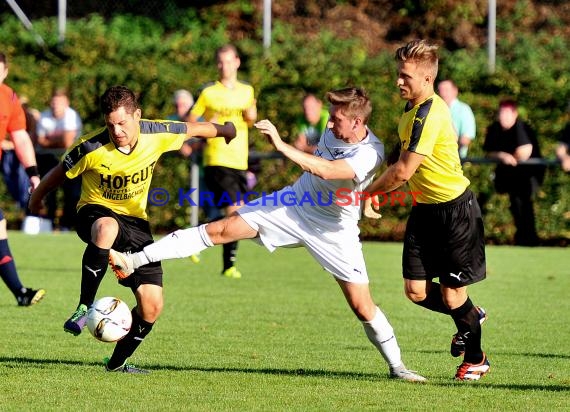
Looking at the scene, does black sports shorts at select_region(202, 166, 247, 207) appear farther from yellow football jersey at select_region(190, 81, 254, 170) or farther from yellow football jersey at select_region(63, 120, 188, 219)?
yellow football jersey at select_region(63, 120, 188, 219)

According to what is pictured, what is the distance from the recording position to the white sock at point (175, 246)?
21.8 ft

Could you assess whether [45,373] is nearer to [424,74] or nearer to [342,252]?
Answer: [342,252]

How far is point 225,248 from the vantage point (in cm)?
1258

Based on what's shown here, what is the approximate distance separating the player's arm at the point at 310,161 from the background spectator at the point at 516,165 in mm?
8940

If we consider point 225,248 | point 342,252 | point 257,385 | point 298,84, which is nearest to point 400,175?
point 342,252

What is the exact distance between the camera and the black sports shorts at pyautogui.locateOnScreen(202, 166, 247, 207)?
12.8m

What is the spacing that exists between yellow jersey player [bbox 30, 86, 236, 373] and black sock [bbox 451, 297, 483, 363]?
1.76m

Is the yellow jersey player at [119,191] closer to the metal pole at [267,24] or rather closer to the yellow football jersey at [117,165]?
the yellow football jersey at [117,165]

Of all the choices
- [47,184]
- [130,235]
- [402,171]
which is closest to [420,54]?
[402,171]

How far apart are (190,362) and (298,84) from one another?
11109 millimetres

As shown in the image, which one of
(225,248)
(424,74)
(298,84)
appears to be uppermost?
(424,74)

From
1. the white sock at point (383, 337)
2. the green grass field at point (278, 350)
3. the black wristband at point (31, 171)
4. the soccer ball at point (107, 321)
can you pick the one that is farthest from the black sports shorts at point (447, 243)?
the black wristband at point (31, 171)

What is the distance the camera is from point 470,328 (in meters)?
7.12

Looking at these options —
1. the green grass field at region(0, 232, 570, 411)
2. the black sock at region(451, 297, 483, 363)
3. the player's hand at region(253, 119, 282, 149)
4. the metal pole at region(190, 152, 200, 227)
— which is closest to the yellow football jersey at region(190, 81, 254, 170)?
the green grass field at region(0, 232, 570, 411)
